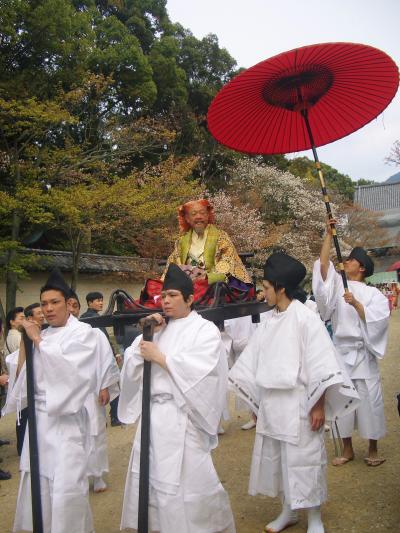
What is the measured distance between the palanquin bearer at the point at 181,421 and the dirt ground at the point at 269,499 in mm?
968

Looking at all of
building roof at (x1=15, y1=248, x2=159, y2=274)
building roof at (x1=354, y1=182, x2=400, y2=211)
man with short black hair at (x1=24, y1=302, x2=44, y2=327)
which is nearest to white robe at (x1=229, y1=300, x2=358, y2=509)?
man with short black hair at (x1=24, y1=302, x2=44, y2=327)

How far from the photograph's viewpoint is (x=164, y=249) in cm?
1822

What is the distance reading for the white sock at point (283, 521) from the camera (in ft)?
13.0

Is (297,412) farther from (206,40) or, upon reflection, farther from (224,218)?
(206,40)

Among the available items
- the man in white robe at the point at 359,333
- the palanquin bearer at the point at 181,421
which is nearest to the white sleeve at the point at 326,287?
the man in white robe at the point at 359,333

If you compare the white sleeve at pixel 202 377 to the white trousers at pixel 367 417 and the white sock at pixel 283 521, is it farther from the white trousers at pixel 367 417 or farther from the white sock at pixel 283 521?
the white trousers at pixel 367 417

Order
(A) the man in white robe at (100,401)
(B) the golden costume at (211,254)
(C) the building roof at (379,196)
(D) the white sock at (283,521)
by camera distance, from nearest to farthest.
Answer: (D) the white sock at (283,521) < (A) the man in white robe at (100,401) < (B) the golden costume at (211,254) < (C) the building roof at (379,196)

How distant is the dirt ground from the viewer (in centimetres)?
410

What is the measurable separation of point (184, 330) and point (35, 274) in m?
15.3

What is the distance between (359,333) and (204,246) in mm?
1911

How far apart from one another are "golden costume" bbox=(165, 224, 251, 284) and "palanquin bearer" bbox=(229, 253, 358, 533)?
1369mm

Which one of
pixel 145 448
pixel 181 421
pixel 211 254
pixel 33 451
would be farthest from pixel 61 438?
pixel 211 254

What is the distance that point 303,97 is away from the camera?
15.6 feet

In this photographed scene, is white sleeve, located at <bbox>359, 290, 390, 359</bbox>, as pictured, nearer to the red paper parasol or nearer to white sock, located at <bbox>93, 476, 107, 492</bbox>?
the red paper parasol
